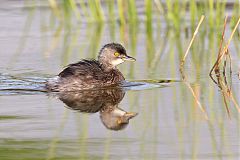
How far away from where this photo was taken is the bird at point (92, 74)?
9516 millimetres

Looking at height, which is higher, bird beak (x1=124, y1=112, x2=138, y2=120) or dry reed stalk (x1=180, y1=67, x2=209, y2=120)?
dry reed stalk (x1=180, y1=67, x2=209, y2=120)

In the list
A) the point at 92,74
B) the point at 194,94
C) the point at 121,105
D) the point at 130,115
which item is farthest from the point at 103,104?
the point at 92,74

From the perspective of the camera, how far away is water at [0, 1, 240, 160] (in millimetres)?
6625

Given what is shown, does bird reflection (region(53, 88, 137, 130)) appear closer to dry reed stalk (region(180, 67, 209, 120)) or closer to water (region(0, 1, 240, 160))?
water (region(0, 1, 240, 160))

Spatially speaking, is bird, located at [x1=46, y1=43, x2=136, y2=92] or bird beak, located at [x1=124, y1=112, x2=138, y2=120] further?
bird, located at [x1=46, y1=43, x2=136, y2=92]

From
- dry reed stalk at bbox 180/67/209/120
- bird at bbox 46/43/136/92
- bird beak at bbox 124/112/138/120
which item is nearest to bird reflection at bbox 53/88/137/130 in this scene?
bird beak at bbox 124/112/138/120

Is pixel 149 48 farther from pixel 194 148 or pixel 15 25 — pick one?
pixel 194 148

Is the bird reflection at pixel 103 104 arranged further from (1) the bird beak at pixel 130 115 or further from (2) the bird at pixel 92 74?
(2) the bird at pixel 92 74

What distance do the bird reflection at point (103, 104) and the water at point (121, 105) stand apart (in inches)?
0.5

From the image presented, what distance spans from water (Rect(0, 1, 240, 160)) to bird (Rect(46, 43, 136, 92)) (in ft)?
0.72

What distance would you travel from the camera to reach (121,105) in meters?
8.42

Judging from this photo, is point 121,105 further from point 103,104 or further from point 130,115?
point 130,115

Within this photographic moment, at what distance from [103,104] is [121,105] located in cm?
26

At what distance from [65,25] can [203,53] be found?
374 cm
